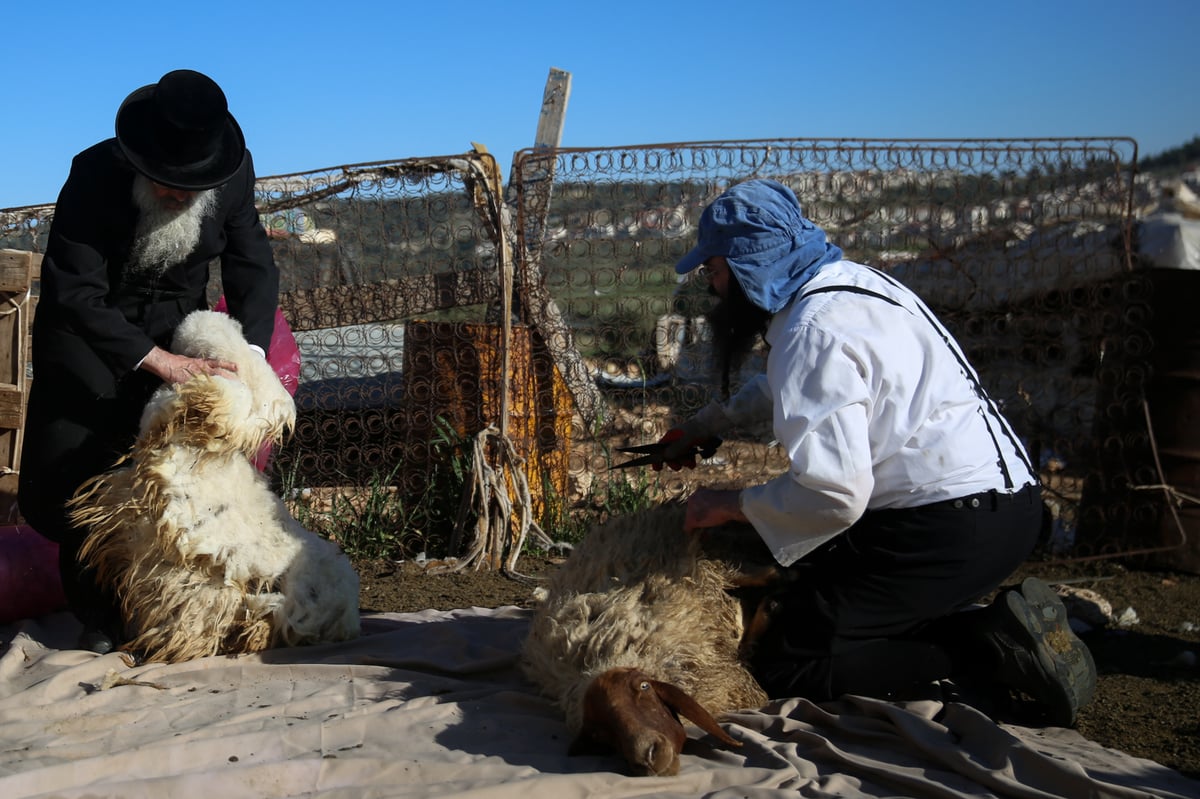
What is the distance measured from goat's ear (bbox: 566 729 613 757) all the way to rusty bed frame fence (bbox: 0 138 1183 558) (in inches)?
116

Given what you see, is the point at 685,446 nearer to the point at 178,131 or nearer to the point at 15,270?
the point at 178,131

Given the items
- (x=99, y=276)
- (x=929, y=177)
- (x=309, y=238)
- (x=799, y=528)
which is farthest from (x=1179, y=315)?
(x=99, y=276)

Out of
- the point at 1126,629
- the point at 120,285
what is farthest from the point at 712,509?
the point at 1126,629

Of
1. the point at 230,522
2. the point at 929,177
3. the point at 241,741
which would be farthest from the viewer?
the point at 929,177

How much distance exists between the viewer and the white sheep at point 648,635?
275 cm

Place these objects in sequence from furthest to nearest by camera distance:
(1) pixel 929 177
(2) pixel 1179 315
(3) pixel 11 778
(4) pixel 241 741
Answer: (1) pixel 929 177, (2) pixel 1179 315, (4) pixel 241 741, (3) pixel 11 778

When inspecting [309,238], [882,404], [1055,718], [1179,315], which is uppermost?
[309,238]

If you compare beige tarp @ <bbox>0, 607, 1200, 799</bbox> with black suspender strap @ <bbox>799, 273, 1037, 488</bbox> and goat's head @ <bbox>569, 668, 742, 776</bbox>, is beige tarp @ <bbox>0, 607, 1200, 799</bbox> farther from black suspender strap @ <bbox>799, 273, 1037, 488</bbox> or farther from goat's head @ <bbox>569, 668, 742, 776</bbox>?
black suspender strap @ <bbox>799, 273, 1037, 488</bbox>

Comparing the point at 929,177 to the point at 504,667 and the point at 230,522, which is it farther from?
the point at 230,522

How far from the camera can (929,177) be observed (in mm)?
5617

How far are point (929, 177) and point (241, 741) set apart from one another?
453 cm

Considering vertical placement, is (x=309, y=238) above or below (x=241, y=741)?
above

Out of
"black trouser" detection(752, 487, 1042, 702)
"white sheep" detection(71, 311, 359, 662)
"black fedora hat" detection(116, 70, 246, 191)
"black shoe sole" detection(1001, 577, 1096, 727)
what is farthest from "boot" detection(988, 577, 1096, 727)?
"black fedora hat" detection(116, 70, 246, 191)

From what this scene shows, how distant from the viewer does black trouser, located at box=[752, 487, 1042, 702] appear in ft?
9.96
